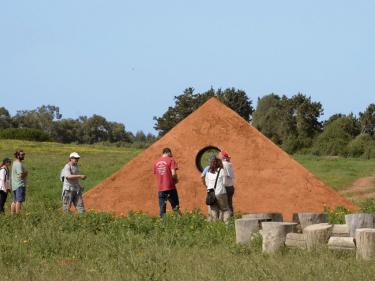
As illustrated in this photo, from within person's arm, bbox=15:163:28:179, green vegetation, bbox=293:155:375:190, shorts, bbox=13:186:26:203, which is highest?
green vegetation, bbox=293:155:375:190

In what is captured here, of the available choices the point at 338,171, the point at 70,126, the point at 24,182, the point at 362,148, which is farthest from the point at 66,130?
the point at 24,182

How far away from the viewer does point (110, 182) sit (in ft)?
60.7

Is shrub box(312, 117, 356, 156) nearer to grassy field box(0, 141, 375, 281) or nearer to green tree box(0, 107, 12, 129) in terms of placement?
grassy field box(0, 141, 375, 281)

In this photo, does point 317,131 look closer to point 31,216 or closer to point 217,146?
point 217,146

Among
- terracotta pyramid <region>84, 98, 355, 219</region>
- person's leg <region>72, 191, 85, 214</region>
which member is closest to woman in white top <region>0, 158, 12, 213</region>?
person's leg <region>72, 191, 85, 214</region>

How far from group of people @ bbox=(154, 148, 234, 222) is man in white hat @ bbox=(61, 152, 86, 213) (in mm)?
1553

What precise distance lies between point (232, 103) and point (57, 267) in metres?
68.9

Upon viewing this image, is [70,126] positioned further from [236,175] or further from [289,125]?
[236,175]

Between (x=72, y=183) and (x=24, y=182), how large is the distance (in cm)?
124

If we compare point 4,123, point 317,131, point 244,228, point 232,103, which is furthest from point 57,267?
point 4,123

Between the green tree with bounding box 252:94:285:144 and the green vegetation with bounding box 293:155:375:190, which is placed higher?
the green tree with bounding box 252:94:285:144

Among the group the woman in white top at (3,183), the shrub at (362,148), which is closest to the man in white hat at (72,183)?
the woman in white top at (3,183)

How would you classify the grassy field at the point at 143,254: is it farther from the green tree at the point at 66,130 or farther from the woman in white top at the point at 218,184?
the green tree at the point at 66,130

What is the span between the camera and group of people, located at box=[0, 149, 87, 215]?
50.9ft
